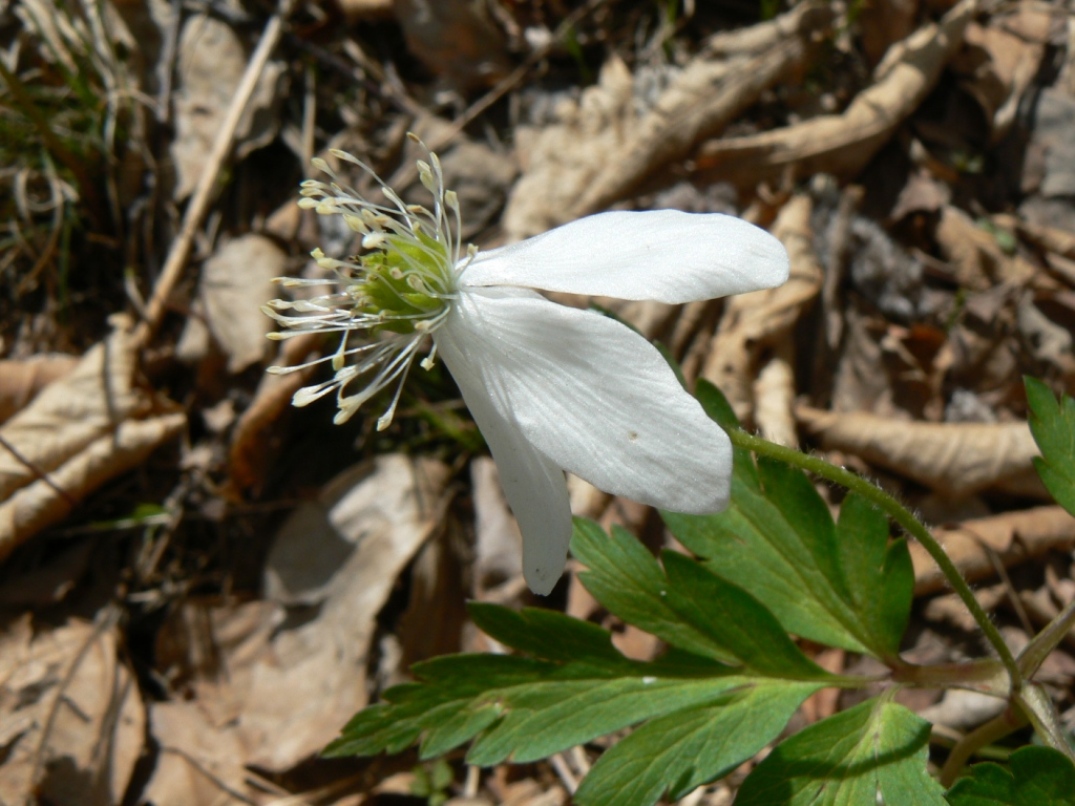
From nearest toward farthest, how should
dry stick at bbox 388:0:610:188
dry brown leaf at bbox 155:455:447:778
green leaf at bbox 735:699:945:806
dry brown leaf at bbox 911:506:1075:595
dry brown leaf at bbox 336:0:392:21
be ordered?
green leaf at bbox 735:699:945:806 < dry brown leaf at bbox 911:506:1075:595 < dry brown leaf at bbox 155:455:447:778 < dry stick at bbox 388:0:610:188 < dry brown leaf at bbox 336:0:392:21

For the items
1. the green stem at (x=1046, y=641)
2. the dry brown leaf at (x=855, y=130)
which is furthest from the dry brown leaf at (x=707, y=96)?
the green stem at (x=1046, y=641)

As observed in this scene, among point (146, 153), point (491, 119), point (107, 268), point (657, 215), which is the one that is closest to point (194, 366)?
point (107, 268)

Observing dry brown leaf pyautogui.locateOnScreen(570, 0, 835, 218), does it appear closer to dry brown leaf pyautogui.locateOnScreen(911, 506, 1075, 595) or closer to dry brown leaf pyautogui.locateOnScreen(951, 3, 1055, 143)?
dry brown leaf pyautogui.locateOnScreen(951, 3, 1055, 143)

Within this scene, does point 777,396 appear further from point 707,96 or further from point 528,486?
point 528,486

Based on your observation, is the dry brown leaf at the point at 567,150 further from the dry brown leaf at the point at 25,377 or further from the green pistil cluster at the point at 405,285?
the dry brown leaf at the point at 25,377

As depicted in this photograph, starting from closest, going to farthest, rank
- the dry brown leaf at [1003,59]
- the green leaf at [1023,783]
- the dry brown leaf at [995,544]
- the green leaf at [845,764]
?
the green leaf at [1023,783] → the green leaf at [845,764] → the dry brown leaf at [995,544] → the dry brown leaf at [1003,59]

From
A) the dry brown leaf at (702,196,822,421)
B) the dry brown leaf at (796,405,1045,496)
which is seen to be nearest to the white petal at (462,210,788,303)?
the dry brown leaf at (702,196,822,421)
